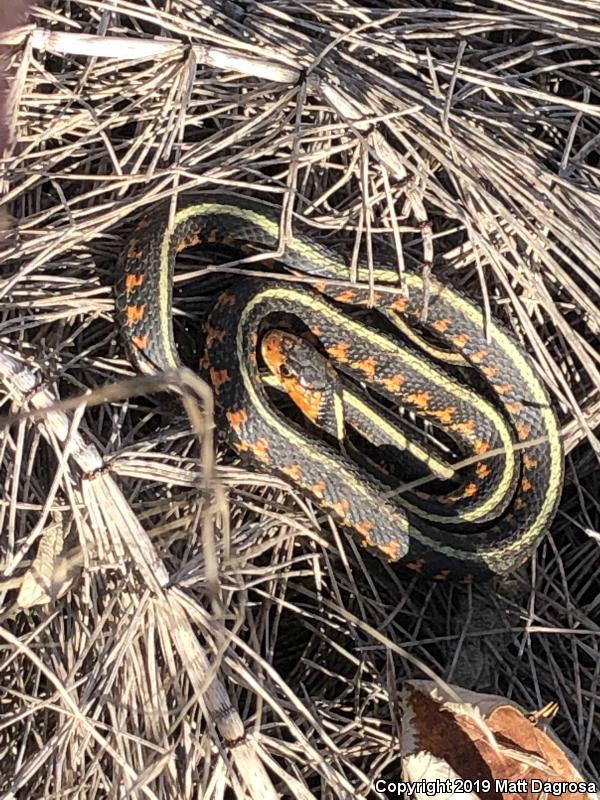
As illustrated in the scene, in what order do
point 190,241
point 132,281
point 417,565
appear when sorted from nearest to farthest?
point 132,281 → point 190,241 → point 417,565

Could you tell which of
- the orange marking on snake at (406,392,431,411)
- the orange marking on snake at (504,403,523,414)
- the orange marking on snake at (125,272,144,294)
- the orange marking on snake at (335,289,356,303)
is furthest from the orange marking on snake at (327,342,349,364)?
the orange marking on snake at (125,272,144,294)

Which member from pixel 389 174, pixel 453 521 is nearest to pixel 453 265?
pixel 389 174

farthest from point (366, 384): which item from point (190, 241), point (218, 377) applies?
point (190, 241)

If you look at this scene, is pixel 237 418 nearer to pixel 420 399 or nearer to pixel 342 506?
pixel 342 506

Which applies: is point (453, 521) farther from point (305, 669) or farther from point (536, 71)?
point (536, 71)

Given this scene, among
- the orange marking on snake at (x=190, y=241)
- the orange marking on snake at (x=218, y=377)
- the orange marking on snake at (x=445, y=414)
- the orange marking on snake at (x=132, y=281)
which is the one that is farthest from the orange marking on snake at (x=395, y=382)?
the orange marking on snake at (x=132, y=281)

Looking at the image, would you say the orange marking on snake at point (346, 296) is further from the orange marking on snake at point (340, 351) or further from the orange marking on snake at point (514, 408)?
the orange marking on snake at point (514, 408)

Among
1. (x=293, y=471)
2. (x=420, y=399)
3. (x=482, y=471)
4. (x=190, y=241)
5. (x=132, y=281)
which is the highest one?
(x=190, y=241)
